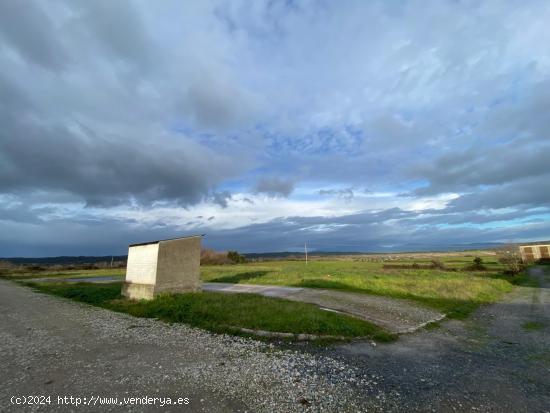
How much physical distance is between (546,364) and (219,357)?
8534mm

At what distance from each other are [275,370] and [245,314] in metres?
5.71

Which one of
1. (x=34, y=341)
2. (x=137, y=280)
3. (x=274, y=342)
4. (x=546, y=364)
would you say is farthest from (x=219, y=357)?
(x=137, y=280)

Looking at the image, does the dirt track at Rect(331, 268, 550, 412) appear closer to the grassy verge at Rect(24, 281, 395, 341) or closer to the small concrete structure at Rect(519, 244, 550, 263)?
the grassy verge at Rect(24, 281, 395, 341)

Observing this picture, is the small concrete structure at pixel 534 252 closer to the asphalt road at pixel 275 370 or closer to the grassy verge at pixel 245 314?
the asphalt road at pixel 275 370

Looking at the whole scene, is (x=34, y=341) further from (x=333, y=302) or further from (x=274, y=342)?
(x=333, y=302)

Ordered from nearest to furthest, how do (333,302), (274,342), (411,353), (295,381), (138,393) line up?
(138,393) → (295,381) → (411,353) → (274,342) → (333,302)

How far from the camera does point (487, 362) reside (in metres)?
8.20

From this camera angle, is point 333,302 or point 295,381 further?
point 333,302

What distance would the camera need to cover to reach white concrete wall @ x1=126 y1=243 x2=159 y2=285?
17609mm

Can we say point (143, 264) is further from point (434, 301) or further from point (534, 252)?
point (534, 252)

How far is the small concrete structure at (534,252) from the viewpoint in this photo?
6944 cm

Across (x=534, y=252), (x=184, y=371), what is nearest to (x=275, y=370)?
(x=184, y=371)

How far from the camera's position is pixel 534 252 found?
71438 mm

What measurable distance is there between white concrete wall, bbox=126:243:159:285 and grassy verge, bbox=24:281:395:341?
1.32 meters
